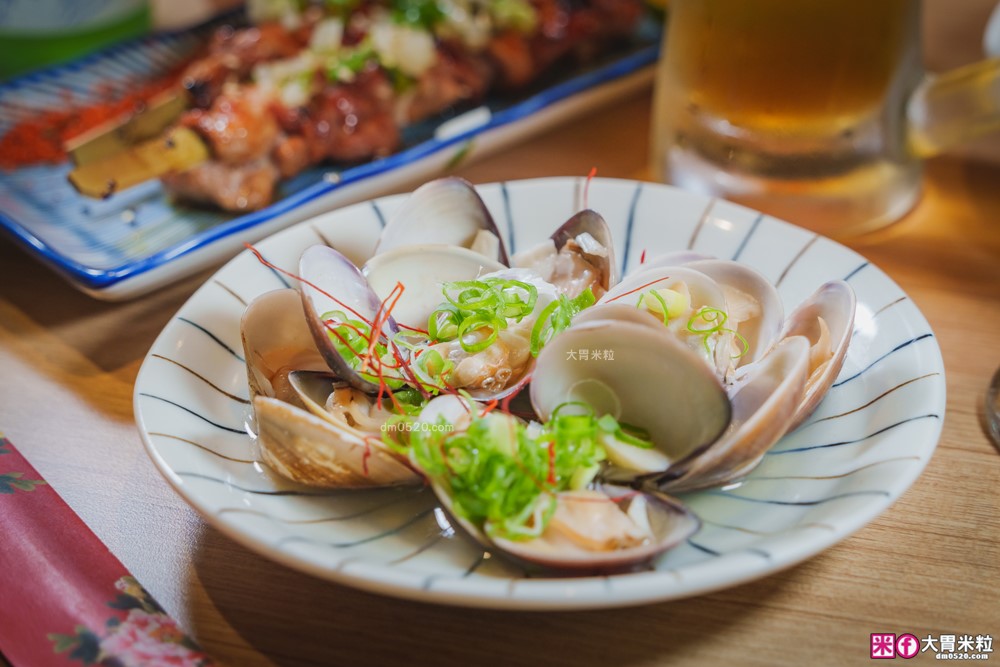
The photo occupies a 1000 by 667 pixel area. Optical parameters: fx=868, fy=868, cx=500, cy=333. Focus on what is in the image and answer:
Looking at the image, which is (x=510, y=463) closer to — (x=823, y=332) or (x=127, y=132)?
(x=823, y=332)

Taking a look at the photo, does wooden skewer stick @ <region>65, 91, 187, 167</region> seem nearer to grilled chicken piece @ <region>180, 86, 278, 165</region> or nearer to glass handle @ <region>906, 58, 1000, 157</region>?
grilled chicken piece @ <region>180, 86, 278, 165</region>

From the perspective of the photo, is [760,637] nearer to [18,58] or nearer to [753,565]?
[753,565]

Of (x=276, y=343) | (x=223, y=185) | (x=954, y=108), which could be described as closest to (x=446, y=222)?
(x=276, y=343)

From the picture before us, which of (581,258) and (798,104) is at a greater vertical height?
(581,258)

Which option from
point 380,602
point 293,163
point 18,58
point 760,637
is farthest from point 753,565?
point 18,58

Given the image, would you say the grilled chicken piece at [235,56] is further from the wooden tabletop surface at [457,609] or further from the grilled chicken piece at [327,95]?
the wooden tabletop surface at [457,609]

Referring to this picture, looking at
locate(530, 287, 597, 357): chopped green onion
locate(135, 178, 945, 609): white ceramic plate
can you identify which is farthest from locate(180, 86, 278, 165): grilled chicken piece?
locate(530, 287, 597, 357): chopped green onion

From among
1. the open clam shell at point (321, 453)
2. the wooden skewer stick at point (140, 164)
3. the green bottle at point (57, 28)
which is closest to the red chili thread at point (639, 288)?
the open clam shell at point (321, 453)
